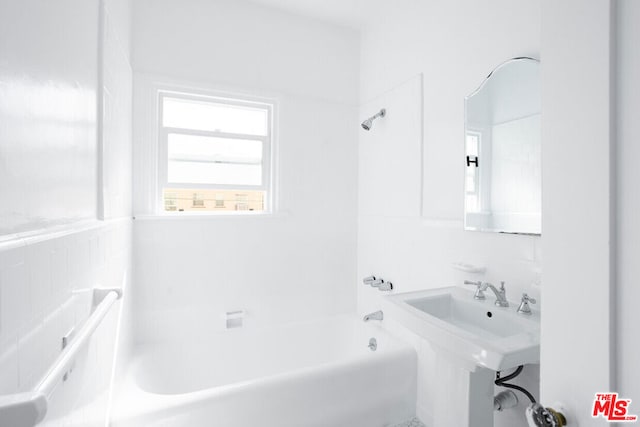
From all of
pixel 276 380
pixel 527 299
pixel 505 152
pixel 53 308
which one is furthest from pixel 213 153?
pixel 527 299

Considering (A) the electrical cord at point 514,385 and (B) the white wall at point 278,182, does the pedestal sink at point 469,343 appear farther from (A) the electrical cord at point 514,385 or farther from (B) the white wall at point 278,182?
(B) the white wall at point 278,182

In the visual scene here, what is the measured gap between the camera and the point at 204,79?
240cm

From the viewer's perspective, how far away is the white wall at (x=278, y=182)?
2279mm

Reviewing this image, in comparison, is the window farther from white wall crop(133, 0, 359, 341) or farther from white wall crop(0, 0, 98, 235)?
white wall crop(0, 0, 98, 235)

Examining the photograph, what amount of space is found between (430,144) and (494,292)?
1012 mm

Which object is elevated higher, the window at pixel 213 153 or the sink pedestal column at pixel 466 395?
the window at pixel 213 153

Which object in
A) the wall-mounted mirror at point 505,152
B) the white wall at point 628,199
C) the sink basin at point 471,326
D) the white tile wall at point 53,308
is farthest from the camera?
the wall-mounted mirror at point 505,152

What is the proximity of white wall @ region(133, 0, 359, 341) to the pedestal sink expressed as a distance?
1225 mm

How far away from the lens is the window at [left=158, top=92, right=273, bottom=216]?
2418mm

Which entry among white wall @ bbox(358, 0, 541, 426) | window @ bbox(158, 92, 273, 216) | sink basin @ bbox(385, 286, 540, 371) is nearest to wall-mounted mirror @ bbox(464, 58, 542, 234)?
white wall @ bbox(358, 0, 541, 426)

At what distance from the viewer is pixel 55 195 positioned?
2.85 feet

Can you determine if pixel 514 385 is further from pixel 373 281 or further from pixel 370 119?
pixel 370 119

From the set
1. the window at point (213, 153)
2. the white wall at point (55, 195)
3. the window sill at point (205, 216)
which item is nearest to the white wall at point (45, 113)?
the white wall at point (55, 195)

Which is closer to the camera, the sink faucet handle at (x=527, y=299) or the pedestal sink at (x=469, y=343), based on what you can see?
the pedestal sink at (x=469, y=343)
